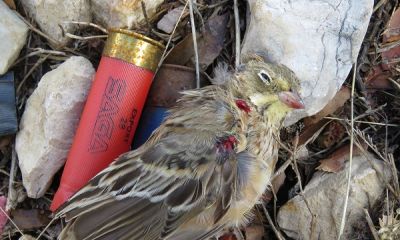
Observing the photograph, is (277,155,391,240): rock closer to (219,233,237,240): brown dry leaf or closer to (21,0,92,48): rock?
(219,233,237,240): brown dry leaf

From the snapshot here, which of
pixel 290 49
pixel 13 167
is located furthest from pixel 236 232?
pixel 13 167

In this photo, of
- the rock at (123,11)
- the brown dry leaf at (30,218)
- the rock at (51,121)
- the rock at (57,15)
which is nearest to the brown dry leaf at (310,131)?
the rock at (123,11)

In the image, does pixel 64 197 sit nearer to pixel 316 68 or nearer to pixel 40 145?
pixel 40 145

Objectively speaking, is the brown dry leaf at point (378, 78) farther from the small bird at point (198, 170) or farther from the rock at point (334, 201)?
the small bird at point (198, 170)

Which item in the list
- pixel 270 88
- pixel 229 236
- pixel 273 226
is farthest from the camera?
pixel 229 236

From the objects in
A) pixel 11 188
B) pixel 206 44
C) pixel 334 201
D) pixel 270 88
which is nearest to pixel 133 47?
pixel 206 44

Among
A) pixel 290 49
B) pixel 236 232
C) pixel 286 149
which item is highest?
pixel 290 49

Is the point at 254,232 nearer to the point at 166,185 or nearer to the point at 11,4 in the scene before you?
the point at 166,185
